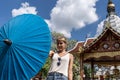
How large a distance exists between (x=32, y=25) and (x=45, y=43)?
1.00 feet

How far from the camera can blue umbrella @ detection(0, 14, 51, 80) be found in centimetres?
369

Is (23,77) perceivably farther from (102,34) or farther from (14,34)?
(102,34)

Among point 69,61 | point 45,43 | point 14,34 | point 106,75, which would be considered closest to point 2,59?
point 14,34

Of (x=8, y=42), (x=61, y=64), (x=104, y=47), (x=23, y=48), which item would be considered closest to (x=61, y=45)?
(x=61, y=64)

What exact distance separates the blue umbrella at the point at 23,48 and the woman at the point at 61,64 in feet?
0.48

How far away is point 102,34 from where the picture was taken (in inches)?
528

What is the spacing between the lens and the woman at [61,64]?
373cm

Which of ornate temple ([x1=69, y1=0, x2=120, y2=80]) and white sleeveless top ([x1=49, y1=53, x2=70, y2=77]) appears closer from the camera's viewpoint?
white sleeveless top ([x1=49, y1=53, x2=70, y2=77])

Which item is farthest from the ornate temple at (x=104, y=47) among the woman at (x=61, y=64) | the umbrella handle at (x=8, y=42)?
the umbrella handle at (x=8, y=42)

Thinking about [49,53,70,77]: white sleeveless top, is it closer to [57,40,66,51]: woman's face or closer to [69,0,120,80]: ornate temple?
[57,40,66,51]: woman's face

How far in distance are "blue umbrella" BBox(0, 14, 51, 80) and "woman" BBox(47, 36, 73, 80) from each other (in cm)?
15

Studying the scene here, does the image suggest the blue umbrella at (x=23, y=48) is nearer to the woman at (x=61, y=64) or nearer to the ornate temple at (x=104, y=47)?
the woman at (x=61, y=64)

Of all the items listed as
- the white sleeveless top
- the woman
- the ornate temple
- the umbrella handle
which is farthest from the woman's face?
the ornate temple

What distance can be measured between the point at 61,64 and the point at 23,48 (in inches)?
21.5
